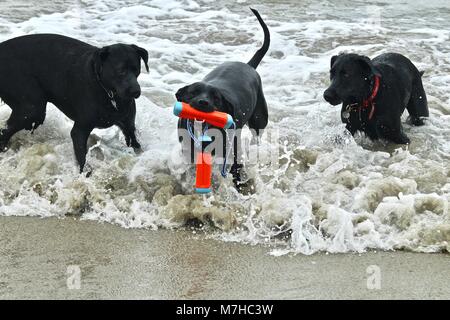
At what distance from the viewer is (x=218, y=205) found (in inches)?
218

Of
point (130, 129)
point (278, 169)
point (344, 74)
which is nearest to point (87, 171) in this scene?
point (130, 129)

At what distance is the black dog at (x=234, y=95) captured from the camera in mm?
5633

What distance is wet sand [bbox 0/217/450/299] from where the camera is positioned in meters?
4.13

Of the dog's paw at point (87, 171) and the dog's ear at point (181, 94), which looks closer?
the dog's ear at point (181, 94)

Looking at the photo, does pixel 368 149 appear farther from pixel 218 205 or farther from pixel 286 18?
pixel 286 18

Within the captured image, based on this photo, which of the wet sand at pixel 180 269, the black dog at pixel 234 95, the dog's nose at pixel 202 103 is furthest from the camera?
the black dog at pixel 234 95

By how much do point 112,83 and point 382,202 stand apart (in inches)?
87.7

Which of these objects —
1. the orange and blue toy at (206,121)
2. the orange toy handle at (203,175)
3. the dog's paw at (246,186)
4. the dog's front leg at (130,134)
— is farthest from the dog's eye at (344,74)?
the dog's front leg at (130,134)

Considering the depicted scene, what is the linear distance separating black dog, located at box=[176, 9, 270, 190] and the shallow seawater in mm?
259

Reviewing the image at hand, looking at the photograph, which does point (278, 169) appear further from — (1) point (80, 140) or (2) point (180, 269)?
(2) point (180, 269)

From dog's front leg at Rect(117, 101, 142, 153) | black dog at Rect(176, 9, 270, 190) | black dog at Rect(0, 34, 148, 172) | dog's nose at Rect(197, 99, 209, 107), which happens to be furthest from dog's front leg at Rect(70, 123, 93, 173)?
dog's nose at Rect(197, 99, 209, 107)

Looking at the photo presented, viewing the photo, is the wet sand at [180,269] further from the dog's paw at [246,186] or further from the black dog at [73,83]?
the black dog at [73,83]

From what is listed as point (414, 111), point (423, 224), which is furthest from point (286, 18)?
point (423, 224)

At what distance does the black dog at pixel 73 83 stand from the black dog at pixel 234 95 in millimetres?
513
